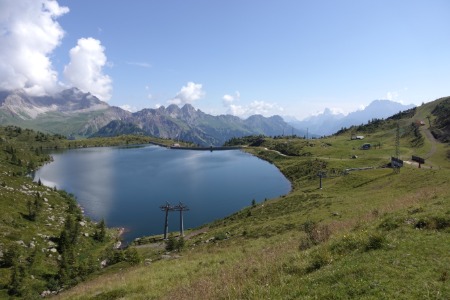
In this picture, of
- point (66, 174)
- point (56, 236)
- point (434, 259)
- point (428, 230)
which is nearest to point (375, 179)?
point (428, 230)

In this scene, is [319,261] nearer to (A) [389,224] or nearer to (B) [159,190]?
(A) [389,224]

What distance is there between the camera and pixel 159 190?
13225 cm

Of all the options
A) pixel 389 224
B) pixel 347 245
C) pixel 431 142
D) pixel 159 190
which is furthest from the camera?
pixel 431 142

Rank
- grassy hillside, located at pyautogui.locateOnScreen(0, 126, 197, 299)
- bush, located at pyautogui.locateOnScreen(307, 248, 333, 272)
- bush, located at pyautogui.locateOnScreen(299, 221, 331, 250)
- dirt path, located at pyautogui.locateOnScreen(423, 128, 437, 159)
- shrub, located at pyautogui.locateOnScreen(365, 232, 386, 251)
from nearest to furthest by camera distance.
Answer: bush, located at pyautogui.locateOnScreen(307, 248, 333, 272)
shrub, located at pyautogui.locateOnScreen(365, 232, 386, 251)
bush, located at pyautogui.locateOnScreen(299, 221, 331, 250)
grassy hillside, located at pyautogui.locateOnScreen(0, 126, 197, 299)
dirt path, located at pyautogui.locateOnScreen(423, 128, 437, 159)

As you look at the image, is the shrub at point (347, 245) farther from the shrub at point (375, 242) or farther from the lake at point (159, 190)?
the lake at point (159, 190)

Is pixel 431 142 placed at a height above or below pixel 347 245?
above

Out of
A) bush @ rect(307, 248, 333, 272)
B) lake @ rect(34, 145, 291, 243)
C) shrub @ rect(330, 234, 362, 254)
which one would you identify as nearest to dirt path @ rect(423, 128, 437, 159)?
lake @ rect(34, 145, 291, 243)

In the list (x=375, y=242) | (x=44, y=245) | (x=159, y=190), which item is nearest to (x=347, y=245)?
(x=375, y=242)

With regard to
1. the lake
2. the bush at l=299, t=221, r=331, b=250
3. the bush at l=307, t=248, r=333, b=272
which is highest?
the bush at l=307, t=248, r=333, b=272

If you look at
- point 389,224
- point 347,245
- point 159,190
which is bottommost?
point 159,190

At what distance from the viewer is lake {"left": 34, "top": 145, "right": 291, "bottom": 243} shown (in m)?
96.3

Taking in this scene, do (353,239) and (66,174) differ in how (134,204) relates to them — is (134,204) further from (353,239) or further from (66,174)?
(353,239)

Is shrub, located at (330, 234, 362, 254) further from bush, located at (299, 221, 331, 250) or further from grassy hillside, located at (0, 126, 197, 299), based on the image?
grassy hillside, located at (0, 126, 197, 299)

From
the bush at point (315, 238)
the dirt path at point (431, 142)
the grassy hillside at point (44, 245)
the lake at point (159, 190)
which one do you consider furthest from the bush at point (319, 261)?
the dirt path at point (431, 142)
